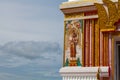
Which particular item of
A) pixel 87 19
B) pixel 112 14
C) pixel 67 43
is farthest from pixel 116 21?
pixel 67 43

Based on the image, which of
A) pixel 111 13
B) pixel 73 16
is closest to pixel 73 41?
pixel 73 16

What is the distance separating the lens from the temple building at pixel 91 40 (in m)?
15.3

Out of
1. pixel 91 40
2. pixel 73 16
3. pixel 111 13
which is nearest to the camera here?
pixel 111 13

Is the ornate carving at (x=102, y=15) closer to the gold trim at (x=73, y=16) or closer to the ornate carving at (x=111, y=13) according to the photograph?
the ornate carving at (x=111, y=13)

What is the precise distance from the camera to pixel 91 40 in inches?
623

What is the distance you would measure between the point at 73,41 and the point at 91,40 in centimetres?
86

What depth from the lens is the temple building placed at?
15273 millimetres

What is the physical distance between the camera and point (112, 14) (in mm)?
15461

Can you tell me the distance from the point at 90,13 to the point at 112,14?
3.45ft

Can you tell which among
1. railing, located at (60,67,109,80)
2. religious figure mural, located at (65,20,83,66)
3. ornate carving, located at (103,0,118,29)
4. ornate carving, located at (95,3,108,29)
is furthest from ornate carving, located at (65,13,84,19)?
railing, located at (60,67,109,80)

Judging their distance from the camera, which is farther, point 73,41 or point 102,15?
point 73,41

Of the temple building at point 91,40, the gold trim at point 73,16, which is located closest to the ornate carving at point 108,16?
the temple building at point 91,40

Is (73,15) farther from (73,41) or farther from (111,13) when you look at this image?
(111,13)

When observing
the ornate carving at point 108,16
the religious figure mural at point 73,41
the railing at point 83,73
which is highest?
the ornate carving at point 108,16
